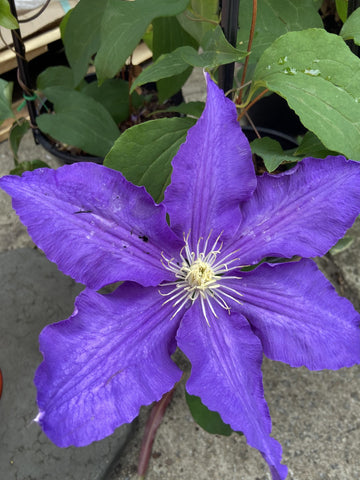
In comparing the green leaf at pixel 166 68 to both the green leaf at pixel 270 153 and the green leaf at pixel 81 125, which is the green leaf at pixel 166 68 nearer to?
the green leaf at pixel 270 153

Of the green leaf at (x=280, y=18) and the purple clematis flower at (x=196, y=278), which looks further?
the green leaf at (x=280, y=18)

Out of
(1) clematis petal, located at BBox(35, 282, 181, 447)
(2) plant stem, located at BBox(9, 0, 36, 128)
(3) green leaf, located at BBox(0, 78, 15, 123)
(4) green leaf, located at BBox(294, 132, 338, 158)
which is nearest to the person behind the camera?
(1) clematis petal, located at BBox(35, 282, 181, 447)

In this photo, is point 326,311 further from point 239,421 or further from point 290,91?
point 290,91

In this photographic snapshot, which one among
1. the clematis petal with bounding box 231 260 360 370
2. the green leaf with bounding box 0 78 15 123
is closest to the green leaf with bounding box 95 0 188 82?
the green leaf with bounding box 0 78 15 123

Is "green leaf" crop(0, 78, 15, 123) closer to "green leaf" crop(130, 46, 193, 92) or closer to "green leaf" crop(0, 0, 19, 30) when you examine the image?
"green leaf" crop(0, 0, 19, 30)

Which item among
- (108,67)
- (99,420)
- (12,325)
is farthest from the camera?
(12,325)

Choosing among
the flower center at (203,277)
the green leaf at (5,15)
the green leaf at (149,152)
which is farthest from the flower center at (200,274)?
the green leaf at (5,15)

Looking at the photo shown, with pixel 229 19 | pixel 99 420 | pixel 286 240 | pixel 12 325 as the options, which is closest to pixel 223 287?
pixel 286 240
